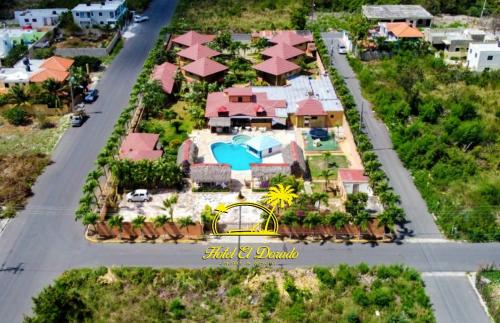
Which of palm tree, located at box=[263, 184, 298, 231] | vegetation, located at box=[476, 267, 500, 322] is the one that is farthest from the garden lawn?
vegetation, located at box=[476, 267, 500, 322]

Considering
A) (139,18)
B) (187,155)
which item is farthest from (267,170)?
(139,18)

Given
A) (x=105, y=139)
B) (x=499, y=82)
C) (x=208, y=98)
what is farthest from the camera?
(x=499, y=82)

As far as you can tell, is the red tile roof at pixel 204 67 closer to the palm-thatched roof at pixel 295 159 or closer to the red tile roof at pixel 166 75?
the red tile roof at pixel 166 75

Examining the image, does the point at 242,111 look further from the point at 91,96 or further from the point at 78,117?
the point at 91,96

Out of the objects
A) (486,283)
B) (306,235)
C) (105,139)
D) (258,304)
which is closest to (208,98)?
(105,139)

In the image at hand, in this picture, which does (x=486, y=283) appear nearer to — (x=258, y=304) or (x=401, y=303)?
(x=401, y=303)

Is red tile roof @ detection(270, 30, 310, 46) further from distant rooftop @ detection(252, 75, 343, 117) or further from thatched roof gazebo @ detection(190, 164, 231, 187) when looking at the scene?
thatched roof gazebo @ detection(190, 164, 231, 187)
